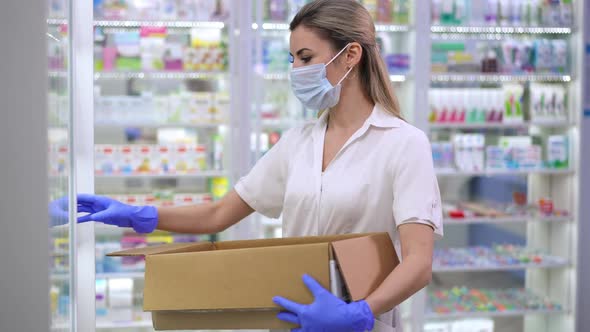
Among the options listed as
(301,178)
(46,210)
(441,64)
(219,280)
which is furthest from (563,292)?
(46,210)

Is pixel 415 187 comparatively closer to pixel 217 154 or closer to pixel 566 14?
pixel 217 154

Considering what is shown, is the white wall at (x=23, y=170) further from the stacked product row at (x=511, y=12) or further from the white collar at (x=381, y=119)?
the stacked product row at (x=511, y=12)

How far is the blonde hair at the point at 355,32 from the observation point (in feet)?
6.47

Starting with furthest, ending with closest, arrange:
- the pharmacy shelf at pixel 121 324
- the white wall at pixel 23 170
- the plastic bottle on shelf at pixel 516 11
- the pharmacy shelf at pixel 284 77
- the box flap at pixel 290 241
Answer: the plastic bottle on shelf at pixel 516 11 < the pharmacy shelf at pixel 284 77 < the pharmacy shelf at pixel 121 324 < the box flap at pixel 290 241 < the white wall at pixel 23 170

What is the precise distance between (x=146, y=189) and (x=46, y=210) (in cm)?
465

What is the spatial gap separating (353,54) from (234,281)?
0.80 m

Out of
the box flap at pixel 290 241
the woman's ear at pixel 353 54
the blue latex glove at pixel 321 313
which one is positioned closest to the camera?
the blue latex glove at pixel 321 313

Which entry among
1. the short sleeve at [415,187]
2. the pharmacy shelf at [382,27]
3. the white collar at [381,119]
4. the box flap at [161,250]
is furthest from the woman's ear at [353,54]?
the pharmacy shelf at [382,27]

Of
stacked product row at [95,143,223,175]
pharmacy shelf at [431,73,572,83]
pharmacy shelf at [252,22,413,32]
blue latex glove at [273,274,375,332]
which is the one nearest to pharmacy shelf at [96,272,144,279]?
stacked product row at [95,143,223,175]

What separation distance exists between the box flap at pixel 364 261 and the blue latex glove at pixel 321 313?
50 millimetres

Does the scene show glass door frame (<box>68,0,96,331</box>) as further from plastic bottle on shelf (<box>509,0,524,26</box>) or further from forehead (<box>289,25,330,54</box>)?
plastic bottle on shelf (<box>509,0,524,26</box>)

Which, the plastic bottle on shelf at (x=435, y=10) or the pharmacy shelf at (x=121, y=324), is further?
the plastic bottle on shelf at (x=435, y=10)

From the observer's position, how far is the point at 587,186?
5121mm

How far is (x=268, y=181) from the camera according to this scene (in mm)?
2180
